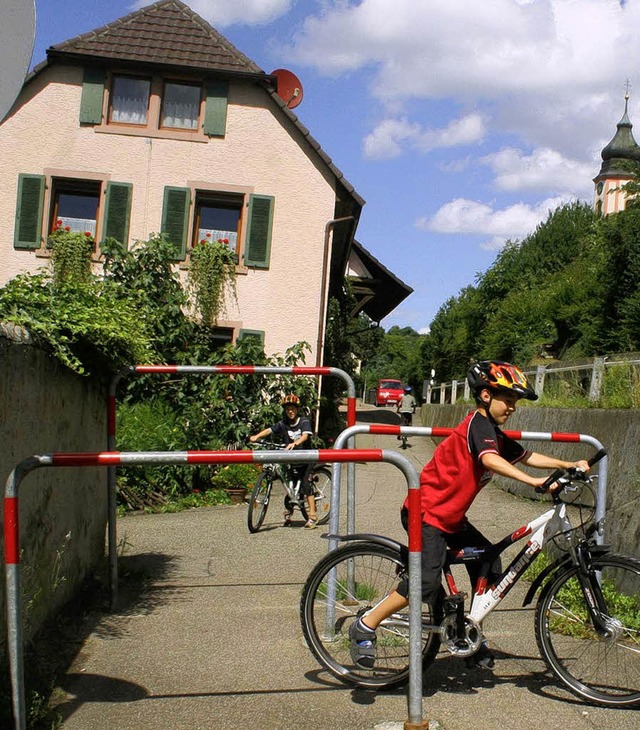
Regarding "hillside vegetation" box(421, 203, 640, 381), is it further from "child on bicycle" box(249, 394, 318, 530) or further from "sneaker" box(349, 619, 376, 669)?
"sneaker" box(349, 619, 376, 669)

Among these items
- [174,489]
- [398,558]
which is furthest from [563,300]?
[398,558]

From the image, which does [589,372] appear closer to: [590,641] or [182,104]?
[590,641]

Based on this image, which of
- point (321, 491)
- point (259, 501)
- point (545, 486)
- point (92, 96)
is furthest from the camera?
point (92, 96)

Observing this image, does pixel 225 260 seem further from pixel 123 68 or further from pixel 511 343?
pixel 511 343

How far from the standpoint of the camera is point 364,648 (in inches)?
181

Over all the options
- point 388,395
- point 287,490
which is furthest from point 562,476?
point 388,395

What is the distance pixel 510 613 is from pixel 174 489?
7161 mm

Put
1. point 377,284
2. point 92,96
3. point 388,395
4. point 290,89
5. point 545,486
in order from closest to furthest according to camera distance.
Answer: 1. point 545,486
2. point 92,96
3. point 290,89
4. point 377,284
5. point 388,395

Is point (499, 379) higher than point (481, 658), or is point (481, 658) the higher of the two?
point (499, 379)

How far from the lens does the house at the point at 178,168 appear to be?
→ 62.3ft

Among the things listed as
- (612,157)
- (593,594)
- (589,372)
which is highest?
(612,157)

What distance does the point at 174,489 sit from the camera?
41.5 ft

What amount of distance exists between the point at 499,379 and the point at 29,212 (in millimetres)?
16053

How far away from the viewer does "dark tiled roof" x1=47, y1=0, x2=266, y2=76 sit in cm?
1891
